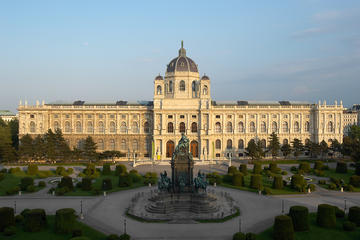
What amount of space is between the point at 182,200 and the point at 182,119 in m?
44.1

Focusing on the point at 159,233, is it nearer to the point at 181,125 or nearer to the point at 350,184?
the point at 350,184

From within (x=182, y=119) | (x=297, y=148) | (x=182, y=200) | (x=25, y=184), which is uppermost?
(x=182, y=119)

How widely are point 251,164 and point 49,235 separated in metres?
51.3

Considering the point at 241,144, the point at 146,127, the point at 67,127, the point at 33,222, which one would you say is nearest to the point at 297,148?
the point at 241,144

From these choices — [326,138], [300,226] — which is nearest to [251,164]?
[326,138]

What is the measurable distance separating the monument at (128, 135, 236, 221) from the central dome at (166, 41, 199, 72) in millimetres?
44425

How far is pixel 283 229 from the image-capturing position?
26.6 meters

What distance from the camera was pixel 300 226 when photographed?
95.6ft

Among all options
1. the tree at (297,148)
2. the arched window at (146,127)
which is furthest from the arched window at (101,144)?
the tree at (297,148)

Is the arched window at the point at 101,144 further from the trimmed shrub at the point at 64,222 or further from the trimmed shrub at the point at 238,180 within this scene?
the trimmed shrub at the point at 64,222

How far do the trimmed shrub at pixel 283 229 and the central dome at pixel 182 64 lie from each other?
2358 inches

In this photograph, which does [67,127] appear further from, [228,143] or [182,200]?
[182,200]

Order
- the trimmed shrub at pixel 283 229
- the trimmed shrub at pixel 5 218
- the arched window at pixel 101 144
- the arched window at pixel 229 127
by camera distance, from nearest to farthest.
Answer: the trimmed shrub at pixel 283 229
the trimmed shrub at pixel 5 218
the arched window at pixel 229 127
the arched window at pixel 101 144

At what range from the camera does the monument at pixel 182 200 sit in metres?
33.3
